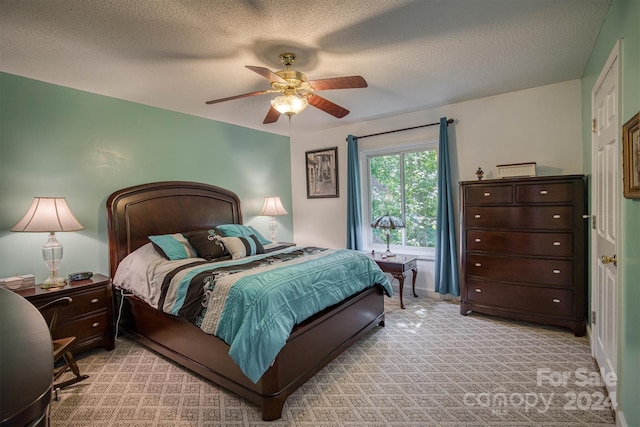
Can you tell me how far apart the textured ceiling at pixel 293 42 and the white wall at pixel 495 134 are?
0.82ft

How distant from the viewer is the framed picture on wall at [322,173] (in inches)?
201

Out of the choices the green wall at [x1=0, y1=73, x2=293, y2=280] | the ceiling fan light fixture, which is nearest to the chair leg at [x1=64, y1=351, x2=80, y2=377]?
the green wall at [x1=0, y1=73, x2=293, y2=280]

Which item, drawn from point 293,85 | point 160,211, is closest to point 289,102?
point 293,85

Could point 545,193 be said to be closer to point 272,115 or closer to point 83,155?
point 272,115

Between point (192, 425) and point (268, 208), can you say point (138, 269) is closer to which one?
point (192, 425)

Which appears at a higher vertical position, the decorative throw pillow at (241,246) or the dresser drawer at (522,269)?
the decorative throw pillow at (241,246)

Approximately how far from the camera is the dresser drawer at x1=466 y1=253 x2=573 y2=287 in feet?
9.87

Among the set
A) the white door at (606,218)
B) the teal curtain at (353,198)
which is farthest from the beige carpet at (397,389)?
the teal curtain at (353,198)

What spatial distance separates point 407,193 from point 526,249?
178 centimetres

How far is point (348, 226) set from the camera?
4816mm

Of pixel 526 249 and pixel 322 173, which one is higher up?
pixel 322 173

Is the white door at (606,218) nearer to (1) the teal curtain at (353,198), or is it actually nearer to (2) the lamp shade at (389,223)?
(2) the lamp shade at (389,223)

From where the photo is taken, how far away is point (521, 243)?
3188 millimetres

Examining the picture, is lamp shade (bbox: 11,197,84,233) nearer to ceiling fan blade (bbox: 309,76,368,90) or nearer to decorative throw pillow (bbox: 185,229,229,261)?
decorative throw pillow (bbox: 185,229,229,261)
